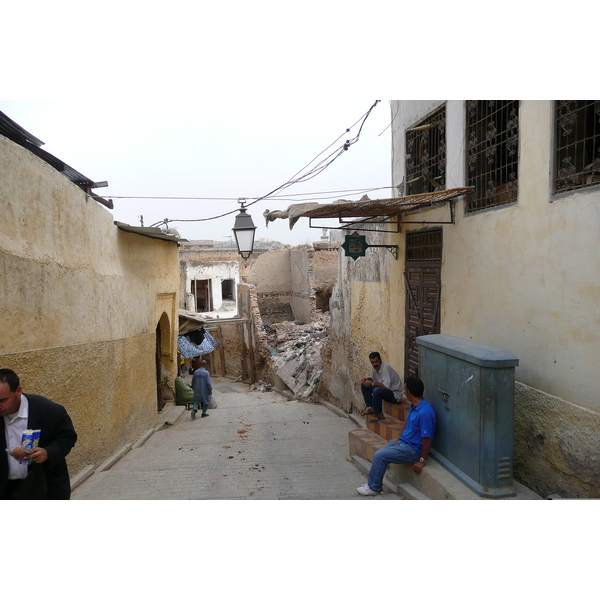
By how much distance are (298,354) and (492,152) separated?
1120cm

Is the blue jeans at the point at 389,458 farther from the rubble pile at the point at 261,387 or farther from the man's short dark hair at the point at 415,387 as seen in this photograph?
the rubble pile at the point at 261,387

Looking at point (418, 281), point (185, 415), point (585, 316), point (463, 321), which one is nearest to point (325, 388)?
point (185, 415)

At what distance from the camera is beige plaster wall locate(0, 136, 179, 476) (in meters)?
4.68

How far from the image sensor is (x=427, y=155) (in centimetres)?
734

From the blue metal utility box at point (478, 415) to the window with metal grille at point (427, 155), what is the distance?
317 centimetres

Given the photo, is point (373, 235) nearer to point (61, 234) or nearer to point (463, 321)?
point (463, 321)

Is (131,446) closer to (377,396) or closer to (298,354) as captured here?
(377,396)

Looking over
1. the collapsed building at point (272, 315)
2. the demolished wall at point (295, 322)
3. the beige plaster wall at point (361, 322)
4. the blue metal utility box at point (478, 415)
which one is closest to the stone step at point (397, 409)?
the beige plaster wall at point (361, 322)

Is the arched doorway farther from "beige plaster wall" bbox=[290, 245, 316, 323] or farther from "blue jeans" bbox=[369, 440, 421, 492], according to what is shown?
"beige plaster wall" bbox=[290, 245, 316, 323]

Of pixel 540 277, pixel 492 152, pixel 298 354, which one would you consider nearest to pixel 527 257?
pixel 540 277

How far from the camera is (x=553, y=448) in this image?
4328 mm

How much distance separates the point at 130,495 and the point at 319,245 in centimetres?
1875

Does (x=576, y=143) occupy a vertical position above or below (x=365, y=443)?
above

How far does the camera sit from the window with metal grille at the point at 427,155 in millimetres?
6832
